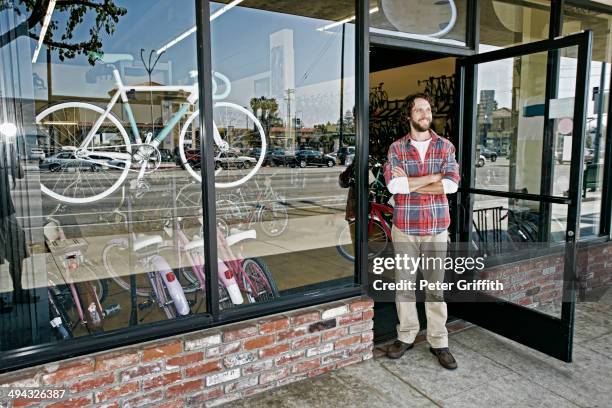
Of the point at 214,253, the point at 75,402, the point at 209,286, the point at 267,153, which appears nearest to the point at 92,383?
the point at 75,402

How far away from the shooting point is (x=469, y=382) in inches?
98.4

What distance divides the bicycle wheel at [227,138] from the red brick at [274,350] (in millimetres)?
955

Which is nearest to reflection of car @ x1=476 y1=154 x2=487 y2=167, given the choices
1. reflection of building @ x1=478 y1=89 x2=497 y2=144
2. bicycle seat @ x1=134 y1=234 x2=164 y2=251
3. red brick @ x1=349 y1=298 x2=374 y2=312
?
reflection of building @ x1=478 y1=89 x2=497 y2=144

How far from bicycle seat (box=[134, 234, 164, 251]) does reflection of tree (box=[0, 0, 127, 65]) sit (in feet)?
4.13

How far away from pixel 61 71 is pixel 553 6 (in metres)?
3.46

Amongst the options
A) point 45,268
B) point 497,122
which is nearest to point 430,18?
point 497,122

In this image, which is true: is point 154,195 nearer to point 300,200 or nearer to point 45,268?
point 45,268

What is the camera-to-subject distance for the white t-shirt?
260 cm

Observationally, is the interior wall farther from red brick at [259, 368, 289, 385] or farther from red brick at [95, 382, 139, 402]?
red brick at [95, 382, 139, 402]

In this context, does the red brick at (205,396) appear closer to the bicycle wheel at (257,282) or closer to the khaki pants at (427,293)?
the bicycle wheel at (257,282)

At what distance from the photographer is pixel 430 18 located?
3.03m

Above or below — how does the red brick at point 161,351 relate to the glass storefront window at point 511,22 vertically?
below

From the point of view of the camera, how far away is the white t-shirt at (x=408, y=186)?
2600mm

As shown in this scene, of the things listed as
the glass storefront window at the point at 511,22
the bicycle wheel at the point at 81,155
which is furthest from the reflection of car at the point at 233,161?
the glass storefront window at the point at 511,22
